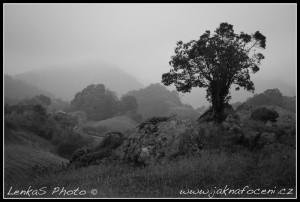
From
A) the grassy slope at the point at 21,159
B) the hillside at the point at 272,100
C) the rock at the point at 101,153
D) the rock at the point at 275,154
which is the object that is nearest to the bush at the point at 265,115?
the rock at the point at 275,154

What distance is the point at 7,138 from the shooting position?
23.5 m

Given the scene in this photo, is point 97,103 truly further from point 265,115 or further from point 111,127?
point 265,115

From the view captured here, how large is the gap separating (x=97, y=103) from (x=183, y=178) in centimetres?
7869

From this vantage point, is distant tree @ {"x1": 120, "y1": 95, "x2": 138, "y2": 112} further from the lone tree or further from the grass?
the grass

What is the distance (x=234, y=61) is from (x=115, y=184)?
17.6 meters

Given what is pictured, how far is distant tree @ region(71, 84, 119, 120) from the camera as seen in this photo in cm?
8681

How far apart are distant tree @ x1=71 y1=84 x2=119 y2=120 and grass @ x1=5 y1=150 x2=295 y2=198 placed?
72.4 meters

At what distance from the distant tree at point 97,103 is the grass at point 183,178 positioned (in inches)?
2850

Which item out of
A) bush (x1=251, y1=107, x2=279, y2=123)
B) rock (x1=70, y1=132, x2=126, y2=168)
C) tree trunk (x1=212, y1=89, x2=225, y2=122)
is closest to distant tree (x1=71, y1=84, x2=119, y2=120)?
tree trunk (x1=212, y1=89, x2=225, y2=122)

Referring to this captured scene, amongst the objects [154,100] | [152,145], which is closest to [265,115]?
[152,145]

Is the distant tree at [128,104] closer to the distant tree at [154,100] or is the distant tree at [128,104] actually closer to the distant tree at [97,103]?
the distant tree at [97,103]

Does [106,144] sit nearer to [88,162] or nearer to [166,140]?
[88,162]

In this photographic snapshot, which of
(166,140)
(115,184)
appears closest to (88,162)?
(166,140)

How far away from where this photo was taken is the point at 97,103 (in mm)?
88562
